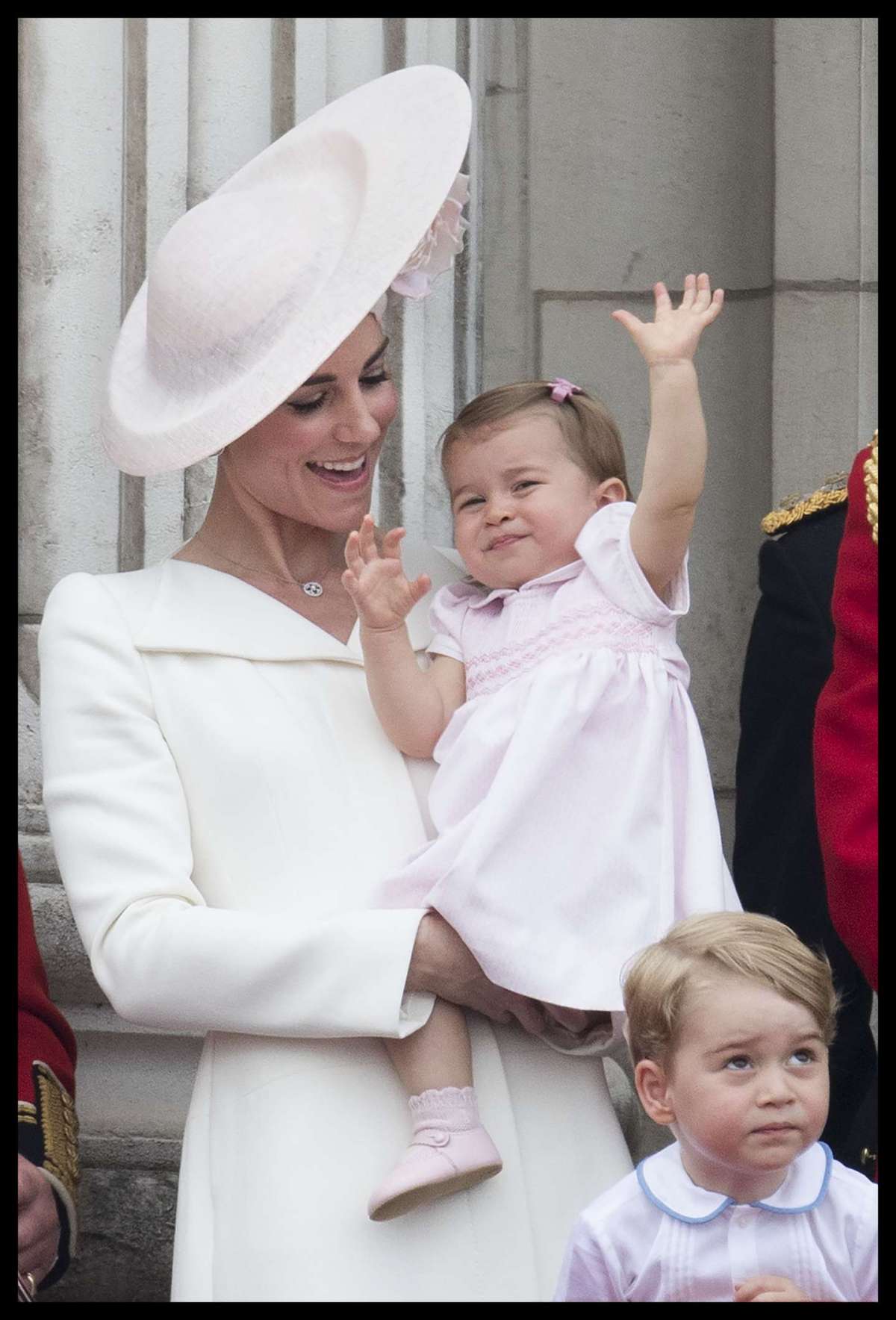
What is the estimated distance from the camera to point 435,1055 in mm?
2688

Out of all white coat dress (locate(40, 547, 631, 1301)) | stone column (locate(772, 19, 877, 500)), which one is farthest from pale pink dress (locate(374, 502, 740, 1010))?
stone column (locate(772, 19, 877, 500))

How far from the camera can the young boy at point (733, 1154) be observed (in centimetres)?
224

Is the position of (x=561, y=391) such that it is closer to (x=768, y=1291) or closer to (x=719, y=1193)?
(x=719, y=1193)

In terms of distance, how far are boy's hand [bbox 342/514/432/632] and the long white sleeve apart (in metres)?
0.28

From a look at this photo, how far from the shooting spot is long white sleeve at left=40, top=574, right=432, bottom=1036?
2.63 meters

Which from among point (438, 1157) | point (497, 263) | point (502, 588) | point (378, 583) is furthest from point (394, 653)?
point (497, 263)

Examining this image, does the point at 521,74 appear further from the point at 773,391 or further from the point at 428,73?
the point at 428,73

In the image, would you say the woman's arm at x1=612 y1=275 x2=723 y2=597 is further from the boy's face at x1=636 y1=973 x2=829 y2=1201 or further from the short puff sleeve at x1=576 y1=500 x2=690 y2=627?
the boy's face at x1=636 y1=973 x2=829 y2=1201

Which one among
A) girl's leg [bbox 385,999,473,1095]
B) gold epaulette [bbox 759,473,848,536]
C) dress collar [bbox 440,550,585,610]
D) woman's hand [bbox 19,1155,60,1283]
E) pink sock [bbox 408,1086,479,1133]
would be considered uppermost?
gold epaulette [bbox 759,473,848,536]

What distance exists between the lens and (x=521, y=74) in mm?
4180

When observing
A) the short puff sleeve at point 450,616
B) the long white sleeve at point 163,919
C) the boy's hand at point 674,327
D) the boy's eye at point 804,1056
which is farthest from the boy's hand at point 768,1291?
the boy's hand at point 674,327

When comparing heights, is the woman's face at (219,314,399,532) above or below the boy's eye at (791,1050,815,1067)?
above

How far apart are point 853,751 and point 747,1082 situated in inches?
21.5

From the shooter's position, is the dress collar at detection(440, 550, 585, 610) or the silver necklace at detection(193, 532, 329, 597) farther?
the silver necklace at detection(193, 532, 329, 597)
